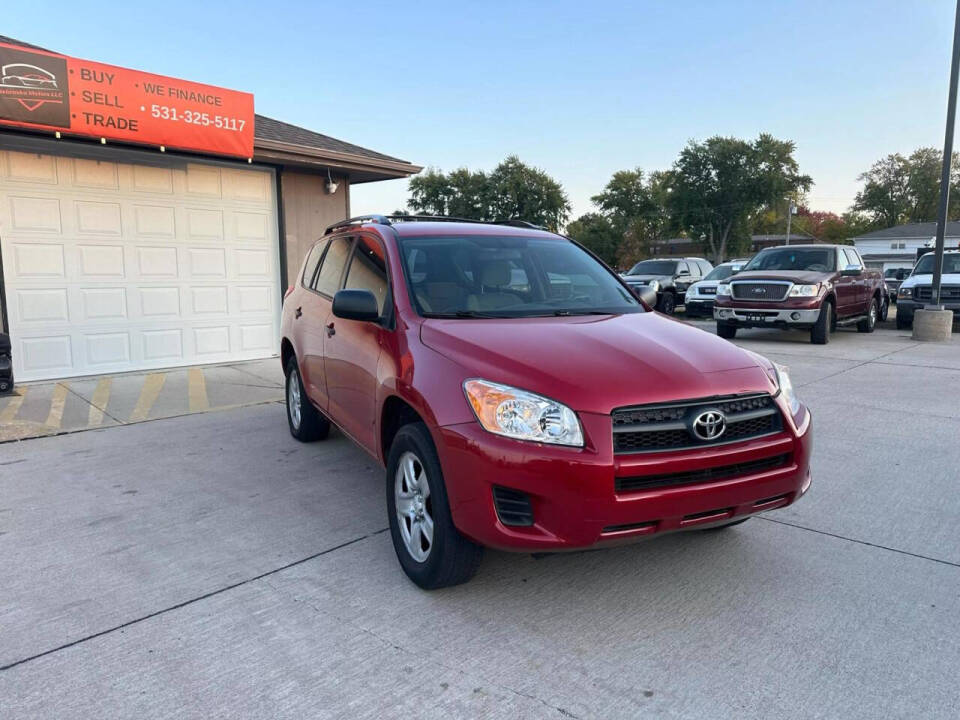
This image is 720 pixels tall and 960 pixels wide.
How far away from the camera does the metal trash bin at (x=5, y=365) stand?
24.0 ft

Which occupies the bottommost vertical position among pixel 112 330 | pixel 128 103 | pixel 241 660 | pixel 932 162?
pixel 241 660

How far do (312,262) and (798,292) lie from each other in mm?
9539

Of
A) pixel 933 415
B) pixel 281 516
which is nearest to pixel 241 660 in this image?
pixel 281 516

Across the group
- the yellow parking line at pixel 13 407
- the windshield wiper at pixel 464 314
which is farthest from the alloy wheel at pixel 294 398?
the yellow parking line at pixel 13 407

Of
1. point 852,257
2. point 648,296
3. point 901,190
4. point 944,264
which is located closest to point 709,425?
point 648,296

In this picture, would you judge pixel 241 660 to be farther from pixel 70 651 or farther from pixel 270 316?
pixel 270 316

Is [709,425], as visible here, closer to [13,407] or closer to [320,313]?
[320,313]

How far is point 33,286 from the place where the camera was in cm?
816

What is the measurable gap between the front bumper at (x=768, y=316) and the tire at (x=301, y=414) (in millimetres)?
9198

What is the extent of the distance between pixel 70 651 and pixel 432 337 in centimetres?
198

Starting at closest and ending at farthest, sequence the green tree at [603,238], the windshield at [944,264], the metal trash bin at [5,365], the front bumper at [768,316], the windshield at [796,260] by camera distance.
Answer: the metal trash bin at [5,365] → the front bumper at [768,316] → the windshield at [796,260] → the windshield at [944,264] → the green tree at [603,238]

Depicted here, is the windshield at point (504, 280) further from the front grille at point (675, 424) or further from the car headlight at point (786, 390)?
the front grille at point (675, 424)

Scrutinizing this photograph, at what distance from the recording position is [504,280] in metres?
4.03

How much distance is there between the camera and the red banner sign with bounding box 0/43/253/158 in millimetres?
7129
